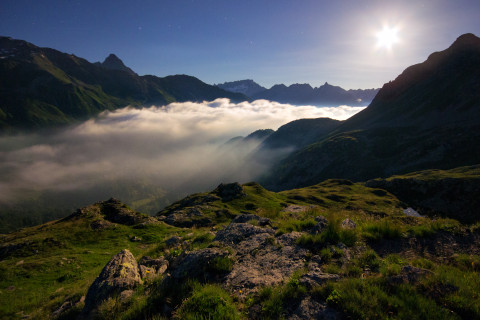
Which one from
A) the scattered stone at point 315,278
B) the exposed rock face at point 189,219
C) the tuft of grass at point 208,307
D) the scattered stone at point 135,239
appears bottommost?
the exposed rock face at point 189,219

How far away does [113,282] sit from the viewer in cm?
972

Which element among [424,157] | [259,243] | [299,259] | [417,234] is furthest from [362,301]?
[424,157]

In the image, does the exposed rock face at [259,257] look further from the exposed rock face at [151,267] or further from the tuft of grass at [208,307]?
the exposed rock face at [151,267]

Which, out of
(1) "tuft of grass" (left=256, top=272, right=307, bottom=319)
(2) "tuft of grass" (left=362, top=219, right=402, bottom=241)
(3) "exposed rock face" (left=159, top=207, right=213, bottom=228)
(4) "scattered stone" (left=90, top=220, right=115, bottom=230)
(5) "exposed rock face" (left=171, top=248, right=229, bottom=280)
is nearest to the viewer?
(1) "tuft of grass" (left=256, top=272, right=307, bottom=319)

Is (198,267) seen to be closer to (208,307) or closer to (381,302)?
(208,307)

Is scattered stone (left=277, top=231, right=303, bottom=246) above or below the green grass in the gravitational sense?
above

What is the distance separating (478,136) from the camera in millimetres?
172875

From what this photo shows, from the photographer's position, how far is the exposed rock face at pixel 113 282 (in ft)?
30.5

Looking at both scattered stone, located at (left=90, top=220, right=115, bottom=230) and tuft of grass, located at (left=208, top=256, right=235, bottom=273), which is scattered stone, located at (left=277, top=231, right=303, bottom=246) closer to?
tuft of grass, located at (left=208, top=256, right=235, bottom=273)

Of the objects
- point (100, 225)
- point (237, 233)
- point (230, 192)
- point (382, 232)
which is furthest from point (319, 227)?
point (230, 192)

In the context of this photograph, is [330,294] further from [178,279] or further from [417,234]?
[417,234]

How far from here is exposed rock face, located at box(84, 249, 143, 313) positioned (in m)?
9.29

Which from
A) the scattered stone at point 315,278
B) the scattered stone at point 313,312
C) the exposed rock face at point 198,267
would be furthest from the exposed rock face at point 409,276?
the exposed rock face at point 198,267

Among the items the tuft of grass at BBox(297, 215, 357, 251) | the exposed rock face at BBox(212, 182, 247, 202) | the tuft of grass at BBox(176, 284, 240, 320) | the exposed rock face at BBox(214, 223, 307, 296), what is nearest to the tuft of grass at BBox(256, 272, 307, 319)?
the exposed rock face at BBox(214, 223, 307, 296)
